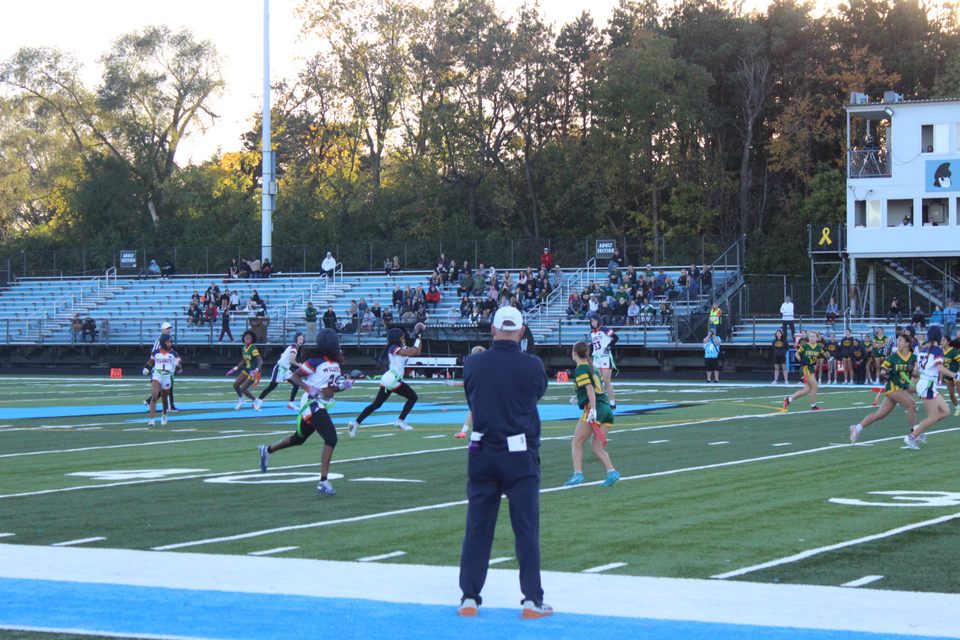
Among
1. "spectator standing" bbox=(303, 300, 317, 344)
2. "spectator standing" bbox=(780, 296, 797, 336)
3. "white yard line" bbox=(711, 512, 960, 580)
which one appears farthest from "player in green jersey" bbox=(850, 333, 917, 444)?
"spectator standing" bbox=(303, 300, 317, 344)

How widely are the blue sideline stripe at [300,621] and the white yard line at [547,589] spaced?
11 cm

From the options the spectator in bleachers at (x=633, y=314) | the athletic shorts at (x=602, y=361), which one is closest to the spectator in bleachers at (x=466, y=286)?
the spectator in bleachers at (x=633, y=314)

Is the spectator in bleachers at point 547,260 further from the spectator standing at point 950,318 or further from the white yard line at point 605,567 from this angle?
the white yard line at point 605,567

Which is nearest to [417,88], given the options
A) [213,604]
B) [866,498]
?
[866,498]

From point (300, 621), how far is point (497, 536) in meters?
3.53

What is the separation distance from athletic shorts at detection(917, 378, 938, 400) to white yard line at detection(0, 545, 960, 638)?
11.2 meters

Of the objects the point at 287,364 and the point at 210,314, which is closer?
the point at 287,364

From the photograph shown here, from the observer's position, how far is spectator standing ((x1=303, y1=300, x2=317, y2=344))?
48250 millimetres

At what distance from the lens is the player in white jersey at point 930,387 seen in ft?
60.5

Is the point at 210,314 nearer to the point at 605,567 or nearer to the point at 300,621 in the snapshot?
the point at 605,567

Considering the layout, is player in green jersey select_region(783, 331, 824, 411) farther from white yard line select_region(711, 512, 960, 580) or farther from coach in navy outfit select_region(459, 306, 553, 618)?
coach in navy outfit select_region(459, 306, 553, 618)

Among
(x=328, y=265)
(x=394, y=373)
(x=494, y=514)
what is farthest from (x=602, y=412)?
(x=328, y=265)

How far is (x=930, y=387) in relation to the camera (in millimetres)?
19391

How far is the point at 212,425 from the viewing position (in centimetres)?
2438
